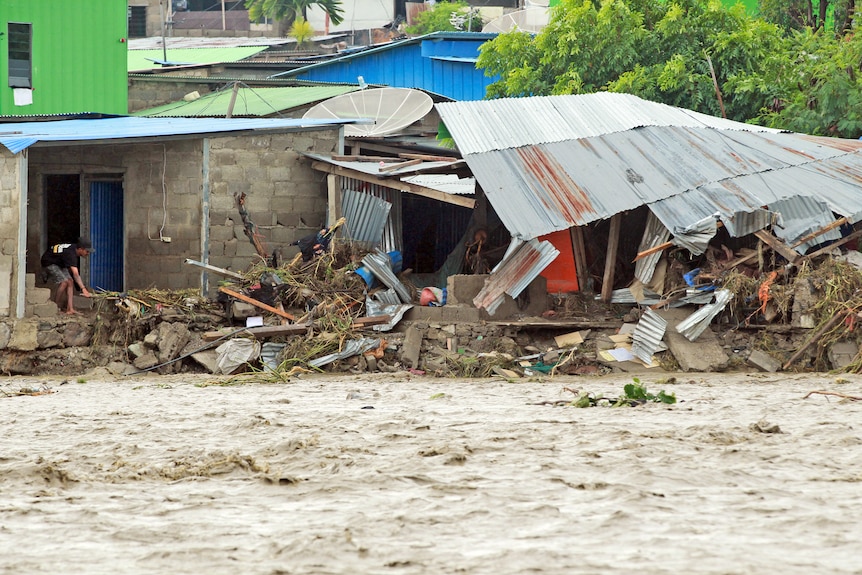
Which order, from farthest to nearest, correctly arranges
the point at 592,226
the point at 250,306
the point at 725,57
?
the point at 725,57 → the point at 592,226 → the point at 250,306

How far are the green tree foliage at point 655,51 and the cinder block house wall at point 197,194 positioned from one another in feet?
23.5

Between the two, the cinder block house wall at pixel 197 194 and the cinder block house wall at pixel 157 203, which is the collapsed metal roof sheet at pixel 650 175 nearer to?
the cinder block house wall at pixel 197 194

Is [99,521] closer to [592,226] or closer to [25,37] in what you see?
[592,226]

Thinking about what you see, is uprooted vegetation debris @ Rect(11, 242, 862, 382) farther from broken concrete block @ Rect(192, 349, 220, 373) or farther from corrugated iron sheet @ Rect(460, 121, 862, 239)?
corrugated iron sheet @ Rect(460, 121, 862, 239)

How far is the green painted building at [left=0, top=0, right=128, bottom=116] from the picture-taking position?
19.3m

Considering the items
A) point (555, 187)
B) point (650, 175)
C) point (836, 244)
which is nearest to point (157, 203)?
point (555, 187)

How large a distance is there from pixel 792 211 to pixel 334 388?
6.02 metres

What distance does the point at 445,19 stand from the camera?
38.3 meters

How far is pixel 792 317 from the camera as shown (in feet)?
43.5

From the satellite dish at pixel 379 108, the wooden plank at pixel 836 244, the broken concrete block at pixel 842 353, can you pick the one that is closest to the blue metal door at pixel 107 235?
the satellite dish at pixel 379 108

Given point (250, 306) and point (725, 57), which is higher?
point (725, 57)

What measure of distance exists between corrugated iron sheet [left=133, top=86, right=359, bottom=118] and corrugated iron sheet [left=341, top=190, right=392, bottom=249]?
13.3 ft

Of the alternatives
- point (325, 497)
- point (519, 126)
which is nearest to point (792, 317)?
point (519, 126)

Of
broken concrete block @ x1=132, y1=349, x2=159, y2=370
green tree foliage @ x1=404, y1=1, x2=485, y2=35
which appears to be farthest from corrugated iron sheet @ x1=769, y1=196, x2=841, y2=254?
green tree foliage @ x1=404, y1=1, x2=485, y2=35
